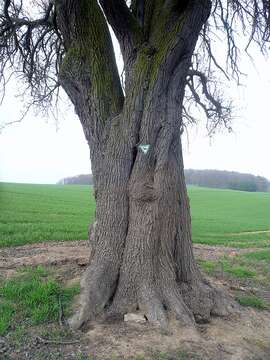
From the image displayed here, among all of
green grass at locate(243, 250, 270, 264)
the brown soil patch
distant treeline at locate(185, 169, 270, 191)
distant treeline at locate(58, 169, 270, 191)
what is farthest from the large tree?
distant treeline at locate(185, 169, 270, 191)

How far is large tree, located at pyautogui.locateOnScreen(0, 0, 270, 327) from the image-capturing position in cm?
514

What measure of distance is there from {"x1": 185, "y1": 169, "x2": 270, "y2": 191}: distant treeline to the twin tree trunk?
79.2m

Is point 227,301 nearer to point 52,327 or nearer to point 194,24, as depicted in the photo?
point 52,327

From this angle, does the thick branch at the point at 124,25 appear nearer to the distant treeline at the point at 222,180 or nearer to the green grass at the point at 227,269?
the green grass at the point at 227,269

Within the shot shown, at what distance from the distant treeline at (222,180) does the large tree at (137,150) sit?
79.2m

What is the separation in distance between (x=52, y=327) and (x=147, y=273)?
1.37m

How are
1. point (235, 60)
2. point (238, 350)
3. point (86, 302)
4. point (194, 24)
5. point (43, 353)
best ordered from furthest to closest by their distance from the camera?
1. point (235, 60)
2. point (194, 24)
3. point (86, 302)
4. point (238, 350)
5. point (43, 353)

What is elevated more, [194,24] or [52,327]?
[194,24]

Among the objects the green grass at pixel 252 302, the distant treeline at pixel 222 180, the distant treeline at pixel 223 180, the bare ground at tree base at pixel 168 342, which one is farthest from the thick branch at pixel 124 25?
the distant treeline at pixel 222 180

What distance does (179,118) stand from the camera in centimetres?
550

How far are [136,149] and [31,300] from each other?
246cm

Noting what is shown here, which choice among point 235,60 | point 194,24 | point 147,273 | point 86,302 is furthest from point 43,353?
point 235,60

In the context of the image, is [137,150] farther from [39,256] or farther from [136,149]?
[39,256]

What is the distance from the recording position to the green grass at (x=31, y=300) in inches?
185
